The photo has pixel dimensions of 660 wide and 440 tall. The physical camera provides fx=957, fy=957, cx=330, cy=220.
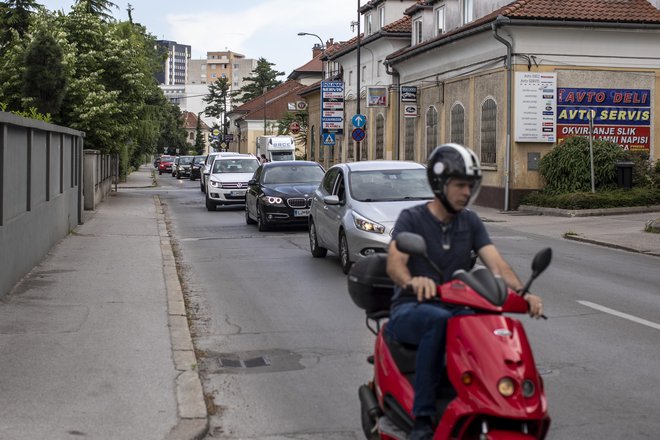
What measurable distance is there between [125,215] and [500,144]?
40.4ft

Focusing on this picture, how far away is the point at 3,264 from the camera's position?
1059 cm

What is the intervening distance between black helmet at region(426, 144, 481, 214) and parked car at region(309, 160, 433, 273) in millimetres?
8359

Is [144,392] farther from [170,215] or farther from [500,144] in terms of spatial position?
[500,144]

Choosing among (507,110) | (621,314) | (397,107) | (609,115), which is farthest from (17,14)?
(621,314)

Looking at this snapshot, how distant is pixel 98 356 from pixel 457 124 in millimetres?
28962

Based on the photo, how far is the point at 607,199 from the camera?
1041 inches

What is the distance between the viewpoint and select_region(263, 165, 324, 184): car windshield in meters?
22.5

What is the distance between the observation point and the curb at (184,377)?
5.86 m

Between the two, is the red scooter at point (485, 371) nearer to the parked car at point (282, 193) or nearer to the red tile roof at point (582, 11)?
the parked car at point (282, 193)

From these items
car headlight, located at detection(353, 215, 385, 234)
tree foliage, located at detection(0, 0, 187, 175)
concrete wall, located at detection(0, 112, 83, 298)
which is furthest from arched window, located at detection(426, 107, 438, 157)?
car headlight, located at detection(353, 215, 385, 234)

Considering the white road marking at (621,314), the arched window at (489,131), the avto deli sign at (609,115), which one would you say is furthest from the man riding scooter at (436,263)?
the arched window at (489,131)

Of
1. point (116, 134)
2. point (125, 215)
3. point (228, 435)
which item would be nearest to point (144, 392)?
point (228, 435)

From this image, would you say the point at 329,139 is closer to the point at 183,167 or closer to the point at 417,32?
the point at 417,32

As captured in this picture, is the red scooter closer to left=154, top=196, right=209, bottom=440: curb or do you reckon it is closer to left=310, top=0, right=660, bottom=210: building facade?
left=154, top=196, right=209, bottom=440: curb
